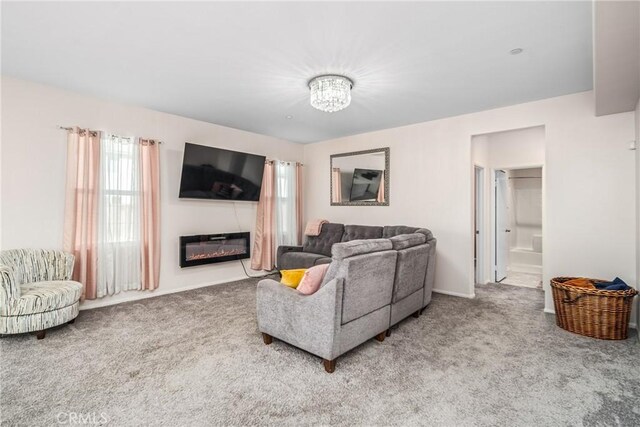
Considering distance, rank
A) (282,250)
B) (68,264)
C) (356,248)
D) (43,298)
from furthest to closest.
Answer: (282,250) → (68,264) → (43,298) → (356,248)

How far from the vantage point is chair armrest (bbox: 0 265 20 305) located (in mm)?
2738

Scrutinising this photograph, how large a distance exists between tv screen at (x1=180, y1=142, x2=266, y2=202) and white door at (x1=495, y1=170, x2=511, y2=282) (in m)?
4.16

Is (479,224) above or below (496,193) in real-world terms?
below

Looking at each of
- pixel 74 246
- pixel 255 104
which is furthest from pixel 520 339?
pixel 74 246

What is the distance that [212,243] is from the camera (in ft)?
16.4

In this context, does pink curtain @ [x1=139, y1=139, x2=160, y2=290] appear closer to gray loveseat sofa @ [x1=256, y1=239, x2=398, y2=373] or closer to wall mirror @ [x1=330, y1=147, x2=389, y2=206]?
gray loveseat sofa @ [x1=256, y1=239, x2=398, y2=373]

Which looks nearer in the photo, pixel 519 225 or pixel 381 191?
pixel 381 191

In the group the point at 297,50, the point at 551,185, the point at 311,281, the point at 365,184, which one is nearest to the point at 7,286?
the point at 311,281

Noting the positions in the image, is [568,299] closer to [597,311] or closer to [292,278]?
[597,311]

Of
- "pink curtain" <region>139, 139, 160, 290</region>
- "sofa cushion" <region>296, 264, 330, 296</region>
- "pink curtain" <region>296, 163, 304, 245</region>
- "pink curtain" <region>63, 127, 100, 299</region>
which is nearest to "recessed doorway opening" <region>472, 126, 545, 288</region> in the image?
"pink curtain" <region>296, 163, 304, 245</region>

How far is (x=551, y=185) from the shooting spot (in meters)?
3.71

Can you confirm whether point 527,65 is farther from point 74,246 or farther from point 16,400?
point 74,246

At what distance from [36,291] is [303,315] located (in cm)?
261

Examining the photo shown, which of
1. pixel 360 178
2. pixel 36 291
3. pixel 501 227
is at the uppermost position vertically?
pixel 360 178
